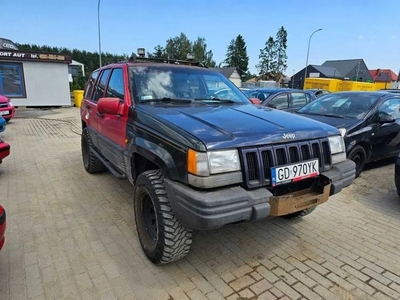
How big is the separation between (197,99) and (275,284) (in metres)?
2.07

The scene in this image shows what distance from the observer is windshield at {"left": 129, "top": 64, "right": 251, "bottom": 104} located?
9.89 ft

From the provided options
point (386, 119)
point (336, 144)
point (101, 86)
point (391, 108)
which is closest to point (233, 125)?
point (336, 144)

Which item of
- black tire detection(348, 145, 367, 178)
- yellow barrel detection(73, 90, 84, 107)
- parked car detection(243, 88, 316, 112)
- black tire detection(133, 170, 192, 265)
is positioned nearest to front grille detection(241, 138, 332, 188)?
black tire detection(133, 170, 192, 265)

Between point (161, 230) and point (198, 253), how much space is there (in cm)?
70

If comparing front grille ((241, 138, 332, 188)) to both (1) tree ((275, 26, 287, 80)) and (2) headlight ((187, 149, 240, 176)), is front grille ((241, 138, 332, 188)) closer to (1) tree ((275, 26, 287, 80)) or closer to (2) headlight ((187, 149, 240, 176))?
(2) headlight ((187, 149, 240, 176))

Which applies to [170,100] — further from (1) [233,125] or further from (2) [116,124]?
(1) [233,125]

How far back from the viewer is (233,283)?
2.34 meters

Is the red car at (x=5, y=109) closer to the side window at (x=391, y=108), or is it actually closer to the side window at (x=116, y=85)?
the side window at (x=116, y=85)

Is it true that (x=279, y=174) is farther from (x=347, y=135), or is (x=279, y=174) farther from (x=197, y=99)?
(x=347, y=135)

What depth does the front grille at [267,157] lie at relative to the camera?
2.09m

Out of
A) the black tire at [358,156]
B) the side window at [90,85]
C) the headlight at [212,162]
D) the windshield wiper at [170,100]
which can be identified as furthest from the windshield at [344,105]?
the side window at [90,85]

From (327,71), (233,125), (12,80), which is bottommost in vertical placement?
(233,125)

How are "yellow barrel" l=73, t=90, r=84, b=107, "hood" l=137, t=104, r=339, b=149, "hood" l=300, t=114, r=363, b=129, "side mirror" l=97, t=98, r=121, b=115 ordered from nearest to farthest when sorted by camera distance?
"hood" l=137, t=104, r=339, b=149 < "side mirror" l=97, t=98, r=121, b=115 < "hood" l=300, t=114, r=363, b=129 < "yellow barrel" l=73, t=90, r=84, b=107

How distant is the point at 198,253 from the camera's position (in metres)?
2.75
